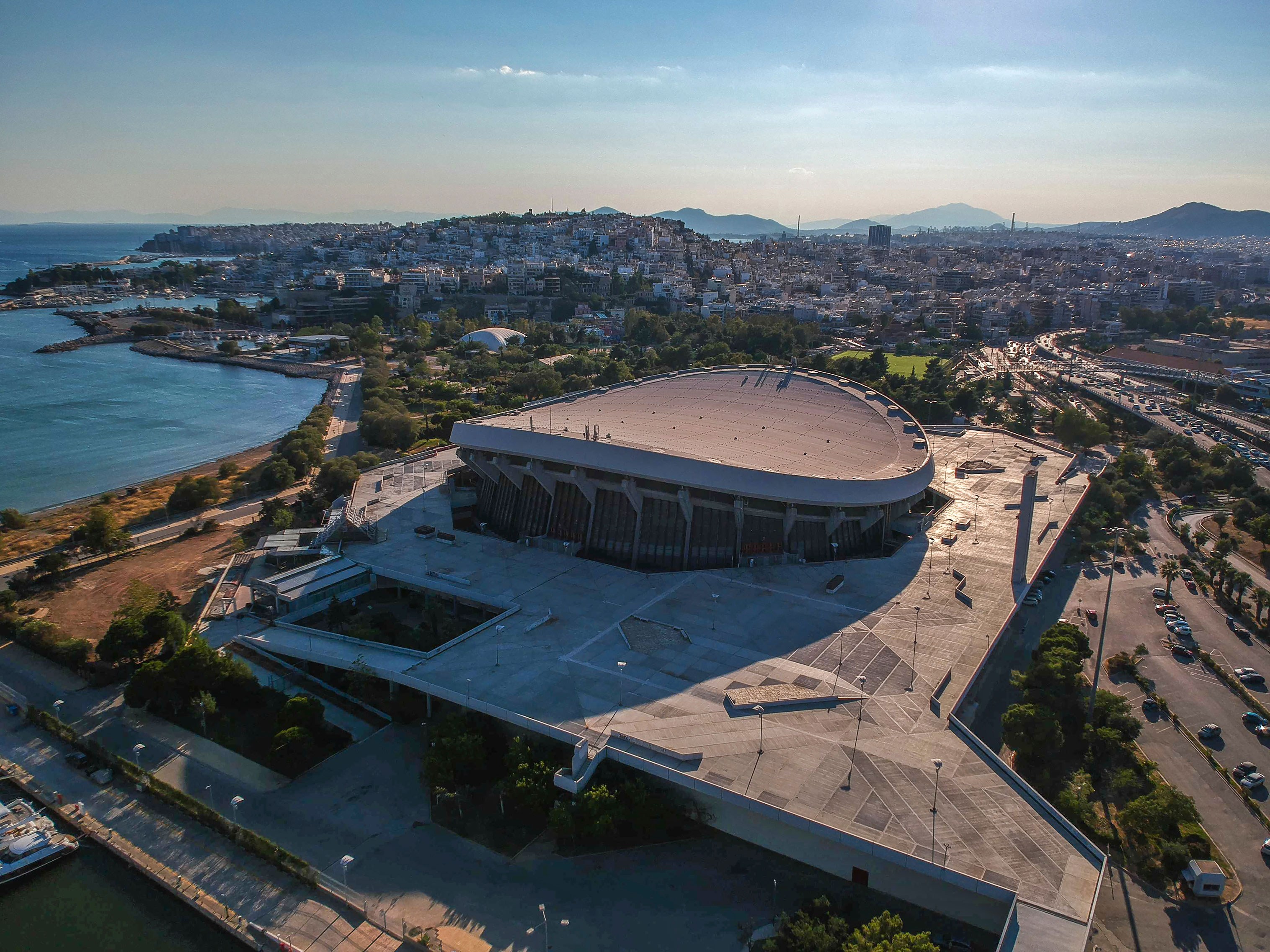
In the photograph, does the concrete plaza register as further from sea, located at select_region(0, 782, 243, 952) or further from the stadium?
sea, located at select_region(0, 782, 243, 952)

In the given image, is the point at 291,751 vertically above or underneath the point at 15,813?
above

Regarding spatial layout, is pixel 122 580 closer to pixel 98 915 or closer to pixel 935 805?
pixel 98 915

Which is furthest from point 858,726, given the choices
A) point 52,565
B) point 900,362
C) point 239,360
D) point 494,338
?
point 239,360

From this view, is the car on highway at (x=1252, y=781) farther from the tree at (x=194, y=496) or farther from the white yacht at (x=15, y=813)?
the tree at (x=194, y=496)

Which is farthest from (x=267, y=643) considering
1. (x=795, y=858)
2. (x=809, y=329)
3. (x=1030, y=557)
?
(x=809, y=329)

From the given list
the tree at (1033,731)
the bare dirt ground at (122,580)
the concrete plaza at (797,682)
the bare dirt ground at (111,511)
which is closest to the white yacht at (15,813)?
the concrete plaza at (797,682)

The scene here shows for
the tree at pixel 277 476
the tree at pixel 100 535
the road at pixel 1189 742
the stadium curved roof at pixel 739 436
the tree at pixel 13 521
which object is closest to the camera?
the road at pixel 1189 742

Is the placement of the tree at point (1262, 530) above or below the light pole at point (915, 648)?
below
